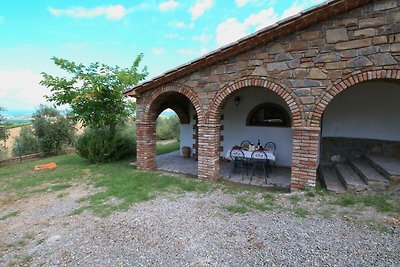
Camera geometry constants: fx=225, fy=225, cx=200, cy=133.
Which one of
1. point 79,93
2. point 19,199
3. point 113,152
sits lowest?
point 19,199

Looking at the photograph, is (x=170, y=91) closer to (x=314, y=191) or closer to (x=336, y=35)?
(x=336, y=35)

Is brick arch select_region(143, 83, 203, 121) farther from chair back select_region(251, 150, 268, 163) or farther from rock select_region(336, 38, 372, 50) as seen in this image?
rock select_region(336, 38, 372, 50)

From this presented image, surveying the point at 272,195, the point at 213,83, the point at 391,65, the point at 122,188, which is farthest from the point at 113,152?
the point at 391,65

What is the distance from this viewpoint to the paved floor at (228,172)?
233 inches

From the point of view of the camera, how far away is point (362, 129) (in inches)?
258

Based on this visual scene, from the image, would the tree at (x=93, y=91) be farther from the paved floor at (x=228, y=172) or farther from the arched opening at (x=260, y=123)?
the arched opening at (x=260, y=123)

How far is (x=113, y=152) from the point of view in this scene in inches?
351

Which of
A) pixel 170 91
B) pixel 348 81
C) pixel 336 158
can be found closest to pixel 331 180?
pixel 336 158

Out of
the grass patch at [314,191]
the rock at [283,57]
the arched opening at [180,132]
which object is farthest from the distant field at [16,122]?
the grass patch at [314,191]

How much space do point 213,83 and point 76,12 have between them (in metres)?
7.66

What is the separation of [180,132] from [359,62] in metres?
7.01

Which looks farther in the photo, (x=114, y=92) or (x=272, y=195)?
(x=114, y=92)

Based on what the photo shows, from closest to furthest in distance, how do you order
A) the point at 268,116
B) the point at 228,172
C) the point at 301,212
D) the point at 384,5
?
the point at 301,212 → the point at 384,5 → the point at 228,172 → the point at 268,116

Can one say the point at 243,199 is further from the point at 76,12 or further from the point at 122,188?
the point at 76,12
